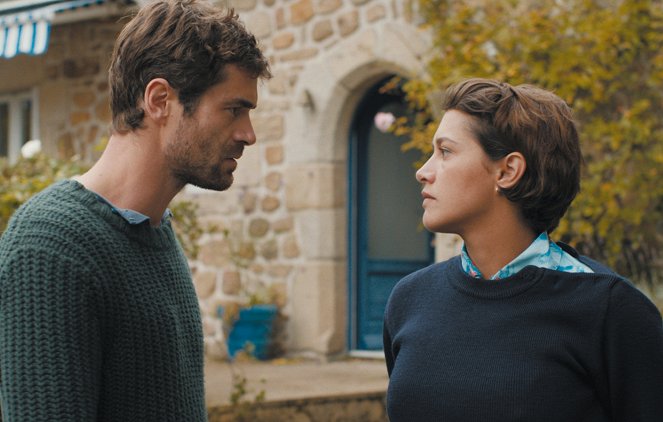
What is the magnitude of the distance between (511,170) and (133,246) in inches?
31.1

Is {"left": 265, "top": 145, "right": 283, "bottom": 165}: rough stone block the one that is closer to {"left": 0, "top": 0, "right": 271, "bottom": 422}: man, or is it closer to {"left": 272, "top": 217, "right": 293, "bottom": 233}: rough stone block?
{"left": 272, "top": 217, "right": 293, "bottom": 233}: rough stone block

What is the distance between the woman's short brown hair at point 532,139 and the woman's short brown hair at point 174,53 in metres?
0.52

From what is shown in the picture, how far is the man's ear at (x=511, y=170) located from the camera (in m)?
2.08

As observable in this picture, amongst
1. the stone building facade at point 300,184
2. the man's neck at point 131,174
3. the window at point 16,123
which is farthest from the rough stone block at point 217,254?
the man's neck at point 131,174

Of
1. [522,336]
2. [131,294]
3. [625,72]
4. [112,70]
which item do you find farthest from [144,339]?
[625,72]

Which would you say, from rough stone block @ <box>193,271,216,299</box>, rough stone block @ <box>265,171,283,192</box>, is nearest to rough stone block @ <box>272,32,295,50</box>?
rough stone block @ <box>265,171,283,192</box>

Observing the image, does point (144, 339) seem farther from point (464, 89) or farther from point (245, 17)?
point (245, 17)

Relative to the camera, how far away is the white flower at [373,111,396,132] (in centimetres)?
786

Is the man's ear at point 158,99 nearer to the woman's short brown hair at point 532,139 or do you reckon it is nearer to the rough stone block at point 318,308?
the woman's short brown hair at point 532,139

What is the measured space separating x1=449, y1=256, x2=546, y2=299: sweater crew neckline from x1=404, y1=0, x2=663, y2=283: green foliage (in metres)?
3.28

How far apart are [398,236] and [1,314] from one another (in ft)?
21.3

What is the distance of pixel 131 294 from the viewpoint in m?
1.83

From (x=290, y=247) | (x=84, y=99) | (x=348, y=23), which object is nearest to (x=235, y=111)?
(x=348, y=23)

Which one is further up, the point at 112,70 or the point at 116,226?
the point at 112,70
